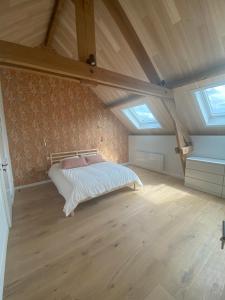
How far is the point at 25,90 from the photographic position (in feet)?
11.5

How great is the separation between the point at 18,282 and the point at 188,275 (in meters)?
1.61

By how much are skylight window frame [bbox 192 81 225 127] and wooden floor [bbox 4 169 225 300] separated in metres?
1.51

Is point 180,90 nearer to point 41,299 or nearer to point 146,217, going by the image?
point 146,217

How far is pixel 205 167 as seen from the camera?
3.06 meters

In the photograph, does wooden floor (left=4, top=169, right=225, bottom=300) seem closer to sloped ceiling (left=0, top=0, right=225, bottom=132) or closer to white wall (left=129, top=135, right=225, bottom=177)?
white wall (left=129, top=135, right=225, bottom=177)

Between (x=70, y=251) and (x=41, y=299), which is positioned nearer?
(x=41, y=299)

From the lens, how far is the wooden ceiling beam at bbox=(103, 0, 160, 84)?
7.24 feet

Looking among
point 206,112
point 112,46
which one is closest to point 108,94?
point 112,46

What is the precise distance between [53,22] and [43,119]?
6.61ft

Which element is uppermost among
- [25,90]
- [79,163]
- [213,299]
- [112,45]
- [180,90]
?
[112,45]

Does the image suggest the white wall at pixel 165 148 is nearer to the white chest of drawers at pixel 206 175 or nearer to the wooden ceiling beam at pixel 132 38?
the white chest of drawers at pixel 206 175

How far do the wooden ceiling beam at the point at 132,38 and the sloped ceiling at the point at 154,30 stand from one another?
0.08 metres

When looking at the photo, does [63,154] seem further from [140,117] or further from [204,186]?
[204,186]

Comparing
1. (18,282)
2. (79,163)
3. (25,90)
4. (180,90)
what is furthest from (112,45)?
(18,282)
